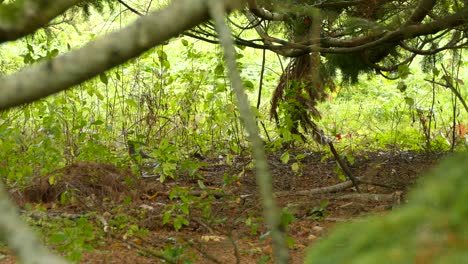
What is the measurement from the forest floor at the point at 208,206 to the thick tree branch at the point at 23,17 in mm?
1360

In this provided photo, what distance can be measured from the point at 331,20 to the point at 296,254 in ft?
6.99

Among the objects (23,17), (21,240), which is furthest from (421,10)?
(21,240)

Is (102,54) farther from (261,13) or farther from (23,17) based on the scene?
(261,13)

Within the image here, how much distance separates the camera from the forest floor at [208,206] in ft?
10.7

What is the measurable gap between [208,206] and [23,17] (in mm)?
2137

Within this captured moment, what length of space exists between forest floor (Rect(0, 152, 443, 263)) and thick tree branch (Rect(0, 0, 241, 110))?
1392 millimetres

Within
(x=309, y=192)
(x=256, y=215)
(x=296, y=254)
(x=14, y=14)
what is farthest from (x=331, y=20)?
(x=14, y=14)

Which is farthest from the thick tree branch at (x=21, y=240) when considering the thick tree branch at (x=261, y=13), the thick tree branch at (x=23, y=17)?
the thick tree branch at (x=261, y=13)

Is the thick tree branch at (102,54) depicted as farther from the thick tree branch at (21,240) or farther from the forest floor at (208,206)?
the forest floor at (208,206)

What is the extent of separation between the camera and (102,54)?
143 cm

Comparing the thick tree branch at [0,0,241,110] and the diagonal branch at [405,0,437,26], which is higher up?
the diagonal branch at [405,0,437,26]

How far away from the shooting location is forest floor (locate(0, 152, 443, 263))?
327cm

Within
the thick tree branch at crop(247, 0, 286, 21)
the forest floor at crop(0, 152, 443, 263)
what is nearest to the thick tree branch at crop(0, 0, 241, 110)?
the forest floor at crop(0, 152, 443, 263)

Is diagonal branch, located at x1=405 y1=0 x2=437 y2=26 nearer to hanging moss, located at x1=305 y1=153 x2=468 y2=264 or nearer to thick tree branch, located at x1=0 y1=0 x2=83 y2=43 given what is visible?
thick tree branch, located at x1=0 y1=0 x2=83 y2=43
